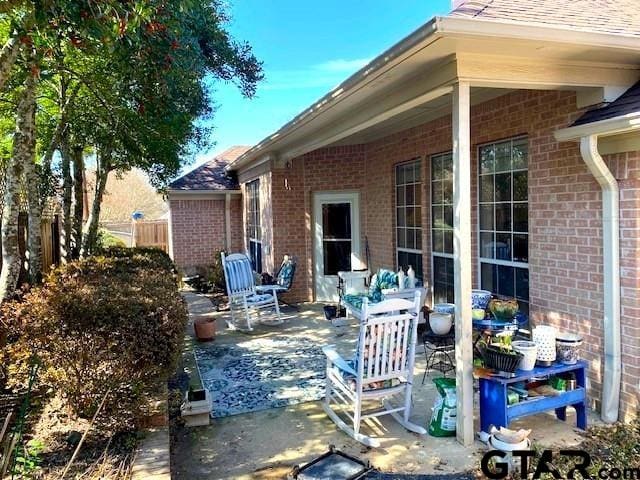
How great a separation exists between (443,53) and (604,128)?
1.48 meters

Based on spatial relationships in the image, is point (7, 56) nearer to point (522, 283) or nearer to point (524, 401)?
point (524, 401)

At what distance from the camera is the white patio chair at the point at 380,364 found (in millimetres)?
3936

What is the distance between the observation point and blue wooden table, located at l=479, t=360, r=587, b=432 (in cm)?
377

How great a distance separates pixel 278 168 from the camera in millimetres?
9969

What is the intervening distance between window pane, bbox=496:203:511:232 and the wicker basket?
2.31 metres

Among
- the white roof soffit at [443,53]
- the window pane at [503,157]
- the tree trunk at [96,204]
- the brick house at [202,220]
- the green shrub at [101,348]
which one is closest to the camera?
the white roof soffit at [443,53]

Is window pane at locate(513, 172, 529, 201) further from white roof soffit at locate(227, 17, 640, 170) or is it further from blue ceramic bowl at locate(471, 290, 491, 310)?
white roof soffit at locate(227, 17, 640, 170)

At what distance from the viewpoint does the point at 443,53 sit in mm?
3768

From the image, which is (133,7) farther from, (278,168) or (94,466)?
(278,168)

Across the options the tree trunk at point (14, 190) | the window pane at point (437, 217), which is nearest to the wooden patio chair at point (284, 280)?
the window pane at point (437, 217)

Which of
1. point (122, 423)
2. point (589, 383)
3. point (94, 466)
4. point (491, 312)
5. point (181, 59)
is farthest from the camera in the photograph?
point (181, 59)

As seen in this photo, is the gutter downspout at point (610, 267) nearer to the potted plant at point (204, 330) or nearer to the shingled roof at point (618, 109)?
the shingled roof at point (618, 109)

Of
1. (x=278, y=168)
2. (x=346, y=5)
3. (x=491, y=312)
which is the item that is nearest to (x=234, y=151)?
(x=346, y=5)

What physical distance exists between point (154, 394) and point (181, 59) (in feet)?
13.1
